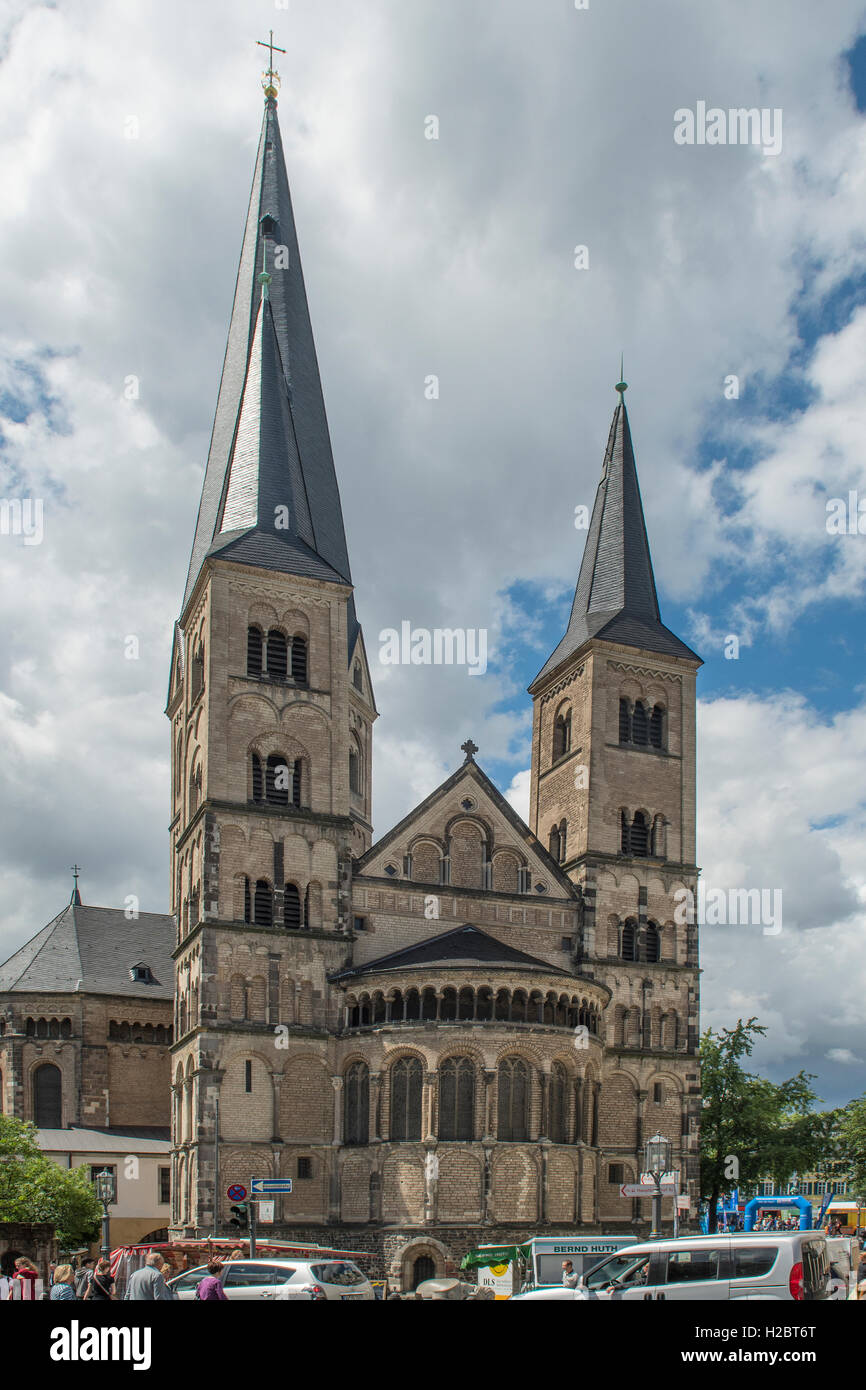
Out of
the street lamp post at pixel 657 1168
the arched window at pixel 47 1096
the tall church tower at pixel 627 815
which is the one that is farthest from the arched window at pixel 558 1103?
the arched window at pixel 47 1096

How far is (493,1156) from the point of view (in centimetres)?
4050

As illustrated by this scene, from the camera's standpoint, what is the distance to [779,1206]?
5800cm

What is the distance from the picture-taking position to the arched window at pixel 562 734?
54688mm

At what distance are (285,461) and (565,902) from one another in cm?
2027

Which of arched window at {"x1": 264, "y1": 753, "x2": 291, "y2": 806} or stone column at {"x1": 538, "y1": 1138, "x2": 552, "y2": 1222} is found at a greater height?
arched window at {"x1": 264, "y1": 753, "x2": 291, "y2": 806}

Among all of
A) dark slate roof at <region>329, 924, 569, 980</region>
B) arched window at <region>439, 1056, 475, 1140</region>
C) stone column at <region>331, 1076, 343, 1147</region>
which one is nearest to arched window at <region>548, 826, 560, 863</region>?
dark slate roof at <region>329, 924, 569, 980</region>

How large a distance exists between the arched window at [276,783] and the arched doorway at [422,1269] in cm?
1544

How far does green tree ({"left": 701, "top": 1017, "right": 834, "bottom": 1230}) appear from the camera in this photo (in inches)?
2301

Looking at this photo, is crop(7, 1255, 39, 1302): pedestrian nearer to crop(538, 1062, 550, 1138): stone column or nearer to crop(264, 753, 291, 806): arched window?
crop(538, 1062, 550, 1138): stone column

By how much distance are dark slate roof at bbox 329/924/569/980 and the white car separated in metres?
17.9

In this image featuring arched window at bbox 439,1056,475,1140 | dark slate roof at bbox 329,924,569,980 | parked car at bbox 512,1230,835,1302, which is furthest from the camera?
dark slate roof at bbox 329,924,569,980

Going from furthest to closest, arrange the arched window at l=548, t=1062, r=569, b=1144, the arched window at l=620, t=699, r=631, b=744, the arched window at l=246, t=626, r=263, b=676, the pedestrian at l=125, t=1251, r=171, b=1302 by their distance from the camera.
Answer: the arched window at l=620, t=699, r=631, b=744
the arched window at l=246, t=626, r=263, b=676
the arched window at l=548, t=1062, r=569, b=1144
the pedestrian at l=125, t=1251, r=171, b=1302

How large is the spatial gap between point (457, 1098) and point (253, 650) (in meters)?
17.2

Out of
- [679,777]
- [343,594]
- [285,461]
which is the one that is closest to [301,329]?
[285,461]
